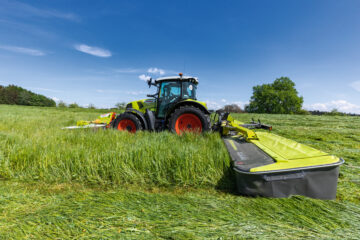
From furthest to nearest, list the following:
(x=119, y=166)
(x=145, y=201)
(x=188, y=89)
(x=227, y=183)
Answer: (x=188, y=89) < (x=119, y=166) < (x=227, y=183) < (x=145, y=201)

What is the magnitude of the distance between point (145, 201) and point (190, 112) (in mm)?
2853

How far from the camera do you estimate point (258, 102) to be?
36969 mm

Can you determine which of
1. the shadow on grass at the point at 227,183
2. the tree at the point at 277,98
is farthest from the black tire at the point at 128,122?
the tree at the point at 277,98

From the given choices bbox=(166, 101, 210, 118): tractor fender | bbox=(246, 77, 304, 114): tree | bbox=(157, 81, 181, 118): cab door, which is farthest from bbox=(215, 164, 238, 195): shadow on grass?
bbox=(246, 77, 304, 114): tree

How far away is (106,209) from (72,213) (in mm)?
269

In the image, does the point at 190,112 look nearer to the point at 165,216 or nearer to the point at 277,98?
the point at 165,216

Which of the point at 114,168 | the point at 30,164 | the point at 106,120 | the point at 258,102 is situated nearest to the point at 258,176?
the point at 114,168

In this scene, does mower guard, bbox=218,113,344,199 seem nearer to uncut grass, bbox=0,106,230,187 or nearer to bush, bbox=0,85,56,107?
uncut grass, bbox=0,106,230,187

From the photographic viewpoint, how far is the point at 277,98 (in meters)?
34.2

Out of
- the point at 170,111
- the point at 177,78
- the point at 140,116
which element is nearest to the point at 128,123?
the point at 140,116

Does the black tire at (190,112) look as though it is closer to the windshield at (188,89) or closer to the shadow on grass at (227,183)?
the windshield at (188,89)

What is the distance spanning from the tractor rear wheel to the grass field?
1903 mm

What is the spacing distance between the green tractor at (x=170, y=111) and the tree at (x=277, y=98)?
35.7 metres

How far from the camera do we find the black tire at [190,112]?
3996 millimetres
